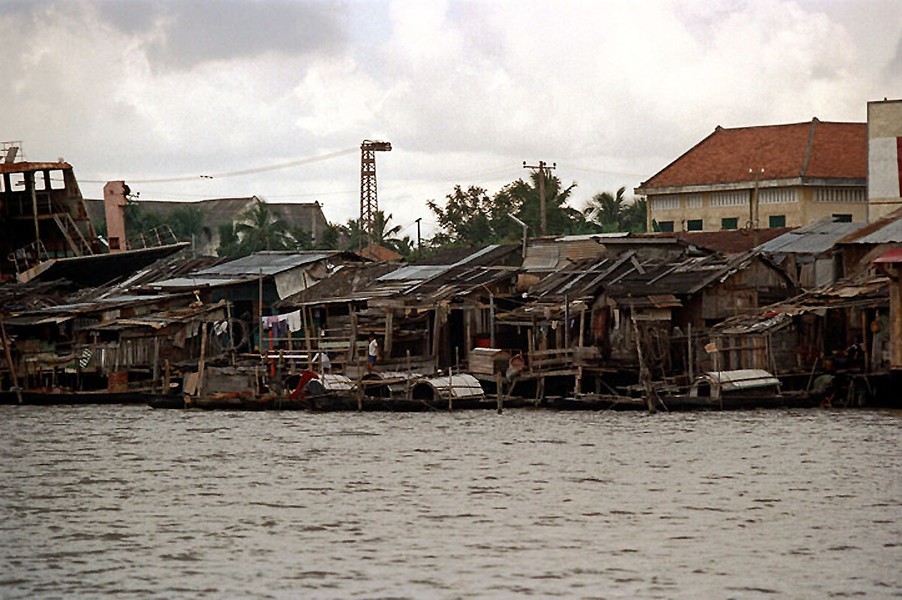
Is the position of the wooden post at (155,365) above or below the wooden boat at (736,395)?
above

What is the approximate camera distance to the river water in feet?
64.4

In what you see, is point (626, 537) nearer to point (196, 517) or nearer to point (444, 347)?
point (196, 517)

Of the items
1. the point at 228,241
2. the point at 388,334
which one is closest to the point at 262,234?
the point at 228,241

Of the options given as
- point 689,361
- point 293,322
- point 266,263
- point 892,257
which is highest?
point 266,263

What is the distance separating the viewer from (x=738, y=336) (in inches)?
1553

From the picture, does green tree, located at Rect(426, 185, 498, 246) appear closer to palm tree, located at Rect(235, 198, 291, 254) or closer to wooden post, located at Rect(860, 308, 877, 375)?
Result: palm tree, located at Rect(235, 198, 291, 254)

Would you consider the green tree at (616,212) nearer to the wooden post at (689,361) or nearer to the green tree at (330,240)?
the green tree at (330,240)

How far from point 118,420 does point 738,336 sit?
1426 centimetres

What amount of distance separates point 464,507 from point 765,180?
38.5m

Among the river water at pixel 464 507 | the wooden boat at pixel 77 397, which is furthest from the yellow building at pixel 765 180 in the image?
the river water at pixel 464 507

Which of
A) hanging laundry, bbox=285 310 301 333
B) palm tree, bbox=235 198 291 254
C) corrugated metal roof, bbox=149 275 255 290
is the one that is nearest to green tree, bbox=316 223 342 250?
palm tree, bbox=235 198 291 254

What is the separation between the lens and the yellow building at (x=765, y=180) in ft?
200

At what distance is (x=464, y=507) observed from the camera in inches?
988

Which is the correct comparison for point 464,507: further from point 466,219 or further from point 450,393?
point 466,219
